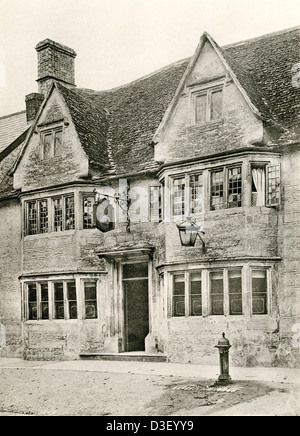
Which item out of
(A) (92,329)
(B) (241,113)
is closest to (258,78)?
(B) (241,113)

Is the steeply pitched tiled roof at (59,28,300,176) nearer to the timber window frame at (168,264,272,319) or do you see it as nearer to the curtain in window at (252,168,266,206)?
the curtain in window at (252,168,266,206)

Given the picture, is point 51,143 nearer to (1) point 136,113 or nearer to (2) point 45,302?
(1) point 136,113

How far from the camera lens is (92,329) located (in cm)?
1784

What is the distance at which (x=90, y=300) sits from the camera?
18062 millimetres

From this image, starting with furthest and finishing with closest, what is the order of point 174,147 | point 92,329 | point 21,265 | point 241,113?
point 21,265 < point 92,329 < point 174,147 < point 241,113

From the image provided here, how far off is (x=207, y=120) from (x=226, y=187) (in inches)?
77.5

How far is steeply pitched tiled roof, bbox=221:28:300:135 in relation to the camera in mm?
15758

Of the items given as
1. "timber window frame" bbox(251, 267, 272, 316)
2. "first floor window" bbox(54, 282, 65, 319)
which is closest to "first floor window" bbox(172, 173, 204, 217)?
"timber window frame" bbox(251, 267, 272, 316)

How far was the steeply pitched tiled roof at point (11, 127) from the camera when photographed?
891 inches

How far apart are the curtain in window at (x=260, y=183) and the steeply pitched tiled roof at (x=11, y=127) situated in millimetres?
10655

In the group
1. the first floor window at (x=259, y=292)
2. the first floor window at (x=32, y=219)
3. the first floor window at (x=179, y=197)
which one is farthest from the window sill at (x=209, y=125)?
the first floor window at (x=32, y=219)

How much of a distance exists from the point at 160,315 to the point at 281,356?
375cm

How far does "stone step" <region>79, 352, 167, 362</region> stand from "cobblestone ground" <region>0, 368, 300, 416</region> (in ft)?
8.16
